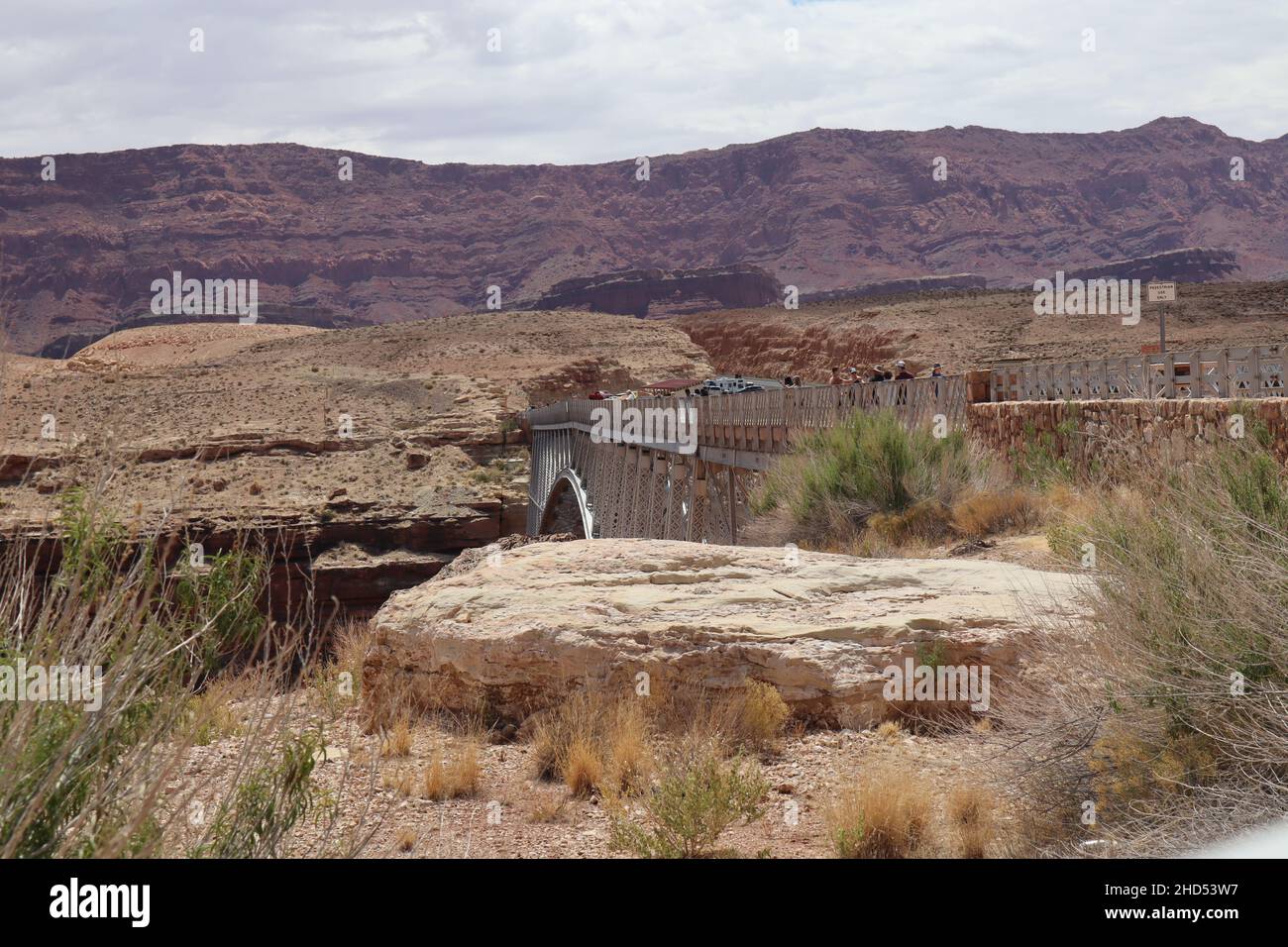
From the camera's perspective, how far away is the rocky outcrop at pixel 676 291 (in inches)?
5463

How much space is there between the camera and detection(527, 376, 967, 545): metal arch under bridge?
61.2ft

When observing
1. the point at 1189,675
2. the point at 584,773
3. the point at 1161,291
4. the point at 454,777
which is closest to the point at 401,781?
the point at 454,777

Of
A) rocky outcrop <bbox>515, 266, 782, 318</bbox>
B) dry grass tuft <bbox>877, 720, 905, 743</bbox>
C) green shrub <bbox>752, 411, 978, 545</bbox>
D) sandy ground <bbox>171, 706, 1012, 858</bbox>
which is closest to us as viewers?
sandy ground <bbox>171, 706, 1012, 858</bbox>

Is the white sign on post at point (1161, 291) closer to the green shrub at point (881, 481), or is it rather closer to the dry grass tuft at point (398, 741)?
the green shrub at point (881, 481)

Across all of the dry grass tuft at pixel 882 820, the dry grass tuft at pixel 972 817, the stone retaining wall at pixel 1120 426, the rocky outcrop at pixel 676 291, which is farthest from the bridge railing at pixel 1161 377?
the rocky outcrop at pixel 676 291

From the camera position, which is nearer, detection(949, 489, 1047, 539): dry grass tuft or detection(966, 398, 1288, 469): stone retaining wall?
detection(966, 398, 1288, 469): stone retaining wall

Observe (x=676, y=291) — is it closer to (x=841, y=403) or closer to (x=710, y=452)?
(x=710, y=452)

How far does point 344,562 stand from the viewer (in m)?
41.1

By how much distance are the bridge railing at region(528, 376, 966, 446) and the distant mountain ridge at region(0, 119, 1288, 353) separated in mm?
137497

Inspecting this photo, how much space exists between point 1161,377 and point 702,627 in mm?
9813

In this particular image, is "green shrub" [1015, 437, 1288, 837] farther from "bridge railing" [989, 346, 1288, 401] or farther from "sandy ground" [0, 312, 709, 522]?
"sandy ground" [0, 312, 709, 522]

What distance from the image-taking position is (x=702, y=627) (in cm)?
784

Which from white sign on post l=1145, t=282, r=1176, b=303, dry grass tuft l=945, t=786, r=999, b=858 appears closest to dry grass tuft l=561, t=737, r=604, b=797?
dry grass tuft l=945, t=786, r=999, b=858
